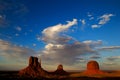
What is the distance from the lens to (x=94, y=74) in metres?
120

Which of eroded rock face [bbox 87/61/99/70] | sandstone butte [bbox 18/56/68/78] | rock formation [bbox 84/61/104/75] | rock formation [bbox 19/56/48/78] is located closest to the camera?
rock formation [bbox 84/61/104/75]

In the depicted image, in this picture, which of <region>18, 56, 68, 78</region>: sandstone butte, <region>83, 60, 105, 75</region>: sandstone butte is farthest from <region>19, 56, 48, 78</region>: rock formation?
<region>83, 60, 105, 75</region>: sandstone butte

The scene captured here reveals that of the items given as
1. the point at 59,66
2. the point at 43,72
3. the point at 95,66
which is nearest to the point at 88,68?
the point at 95,66

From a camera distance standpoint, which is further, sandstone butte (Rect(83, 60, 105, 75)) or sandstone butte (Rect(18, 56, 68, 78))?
sandstone butte (Rect(18, 56, 68, 78))

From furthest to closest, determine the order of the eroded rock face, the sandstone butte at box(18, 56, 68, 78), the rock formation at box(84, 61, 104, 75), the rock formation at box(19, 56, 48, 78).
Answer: the sandstone butte at box(18, 56, 68, 78)
the rock formation at box(19, 56, 48, 78)
the eroded rock face
the rock formation at box(84, 61, 104, 75)

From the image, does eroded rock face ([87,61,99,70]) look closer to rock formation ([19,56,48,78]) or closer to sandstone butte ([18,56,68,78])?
sandstone butte ([18,56,68,78])

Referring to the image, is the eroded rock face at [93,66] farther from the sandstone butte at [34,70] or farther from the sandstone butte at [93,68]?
the sandstone butte at [34,70]

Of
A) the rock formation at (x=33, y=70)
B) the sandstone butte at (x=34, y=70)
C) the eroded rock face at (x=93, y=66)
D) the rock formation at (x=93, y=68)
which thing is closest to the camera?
the rock formation at (x=93, y=68)

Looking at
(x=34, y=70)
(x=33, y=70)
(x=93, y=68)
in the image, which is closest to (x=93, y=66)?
(x=93, y=68)

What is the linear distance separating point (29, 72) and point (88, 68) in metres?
41.2

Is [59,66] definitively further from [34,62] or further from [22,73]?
[22,73]

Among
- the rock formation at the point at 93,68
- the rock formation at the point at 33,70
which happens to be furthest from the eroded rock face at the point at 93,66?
the rock formation at the point at 33,70

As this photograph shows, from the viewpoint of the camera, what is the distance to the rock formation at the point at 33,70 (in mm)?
126500

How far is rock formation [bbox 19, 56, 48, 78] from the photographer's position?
126 metres
